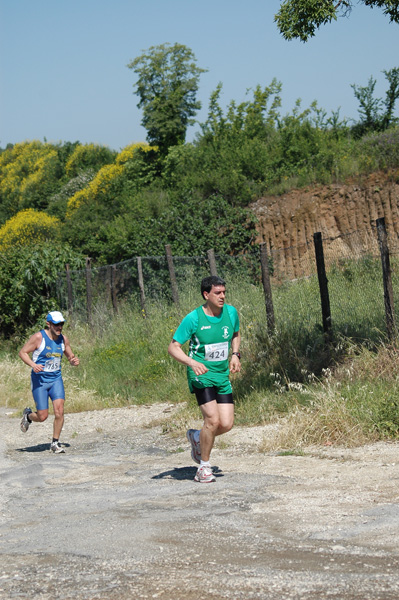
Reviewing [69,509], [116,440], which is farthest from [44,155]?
[69,509]

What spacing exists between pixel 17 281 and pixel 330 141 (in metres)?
11.1

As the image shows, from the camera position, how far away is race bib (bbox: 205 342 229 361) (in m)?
7.31

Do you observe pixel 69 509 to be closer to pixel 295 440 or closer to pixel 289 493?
pixel 289 493

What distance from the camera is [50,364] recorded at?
10.2 m

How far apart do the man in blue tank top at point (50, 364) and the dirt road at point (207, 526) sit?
34.3 inches

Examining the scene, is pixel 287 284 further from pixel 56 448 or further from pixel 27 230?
pixel 27 230

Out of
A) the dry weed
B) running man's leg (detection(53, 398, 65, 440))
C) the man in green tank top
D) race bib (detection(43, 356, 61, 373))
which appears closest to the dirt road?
the dry weed

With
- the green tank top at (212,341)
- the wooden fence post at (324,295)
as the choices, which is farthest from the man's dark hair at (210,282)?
the wooden fence post at (324,295)

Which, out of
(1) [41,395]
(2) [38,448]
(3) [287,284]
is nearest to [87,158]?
(3) [287,284]

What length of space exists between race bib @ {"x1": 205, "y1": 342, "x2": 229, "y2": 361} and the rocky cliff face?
12545 millimetres

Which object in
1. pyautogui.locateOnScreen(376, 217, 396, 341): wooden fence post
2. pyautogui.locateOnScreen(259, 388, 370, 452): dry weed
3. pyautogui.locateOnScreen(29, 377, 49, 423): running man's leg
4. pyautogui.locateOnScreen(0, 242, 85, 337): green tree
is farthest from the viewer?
pyautogui.locateOnScreen(0, 242, 85, 337): green tree

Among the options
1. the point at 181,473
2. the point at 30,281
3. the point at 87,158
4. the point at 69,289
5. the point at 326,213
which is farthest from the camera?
the point at 87,158

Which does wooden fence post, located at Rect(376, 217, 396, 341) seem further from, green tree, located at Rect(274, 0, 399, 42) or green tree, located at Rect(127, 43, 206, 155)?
green tree, located at Rect(127, 43, 206, 155)

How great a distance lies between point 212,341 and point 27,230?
1449 inches
